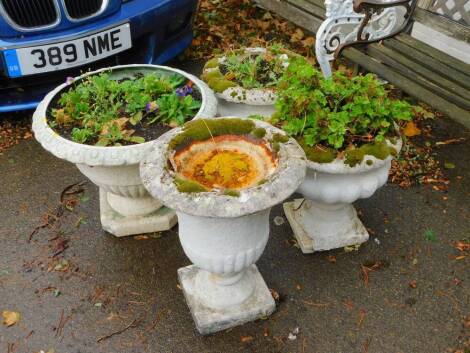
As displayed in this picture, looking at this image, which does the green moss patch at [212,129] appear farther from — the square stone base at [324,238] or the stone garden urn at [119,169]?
the square stone base at [324,238]

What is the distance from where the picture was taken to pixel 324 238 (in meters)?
2.78

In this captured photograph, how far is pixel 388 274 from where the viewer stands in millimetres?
2688

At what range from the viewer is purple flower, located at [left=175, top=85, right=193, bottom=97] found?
2850 mm

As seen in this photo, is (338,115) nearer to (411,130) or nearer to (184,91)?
(184,91)

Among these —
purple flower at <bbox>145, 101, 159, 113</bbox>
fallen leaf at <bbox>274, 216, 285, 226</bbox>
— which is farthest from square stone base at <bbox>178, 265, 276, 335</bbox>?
purple flower at <bbox>145, 101, 159, 113</bbox>

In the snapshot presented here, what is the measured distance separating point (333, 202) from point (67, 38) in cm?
Result: 224

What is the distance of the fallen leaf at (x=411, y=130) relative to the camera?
3758 millimetres

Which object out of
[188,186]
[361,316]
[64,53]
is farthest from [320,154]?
[64,53]

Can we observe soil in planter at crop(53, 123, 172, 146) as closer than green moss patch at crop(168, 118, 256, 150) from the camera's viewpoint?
No

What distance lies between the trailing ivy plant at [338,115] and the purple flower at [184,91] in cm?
68

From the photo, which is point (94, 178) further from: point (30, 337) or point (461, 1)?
point (461, 1)

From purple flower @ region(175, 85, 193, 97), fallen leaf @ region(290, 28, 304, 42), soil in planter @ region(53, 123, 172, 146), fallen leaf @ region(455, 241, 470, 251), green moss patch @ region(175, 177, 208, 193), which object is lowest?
fallen leaf @ region(455, 241, 470, 251)

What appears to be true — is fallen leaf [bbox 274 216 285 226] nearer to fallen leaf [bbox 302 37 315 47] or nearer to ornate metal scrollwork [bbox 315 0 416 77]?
ornate metal scrollwork [bbox 315 0 416 77]

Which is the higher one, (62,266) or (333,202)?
(333,202)
